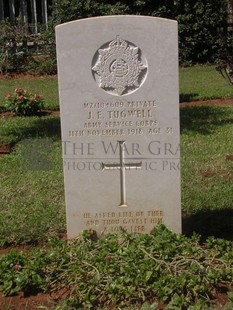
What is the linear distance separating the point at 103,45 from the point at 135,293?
5.71 ft

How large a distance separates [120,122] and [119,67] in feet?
1.30

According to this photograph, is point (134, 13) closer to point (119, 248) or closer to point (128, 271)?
point (119, 248)

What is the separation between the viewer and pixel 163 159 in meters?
4.70

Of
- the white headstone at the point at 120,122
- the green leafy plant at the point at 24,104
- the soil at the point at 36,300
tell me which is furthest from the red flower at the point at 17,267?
the green leafy plant at the point at 24,104

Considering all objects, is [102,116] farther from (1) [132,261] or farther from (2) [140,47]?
(1) [132,261]

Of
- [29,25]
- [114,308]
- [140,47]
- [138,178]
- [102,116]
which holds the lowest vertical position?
[114,308]

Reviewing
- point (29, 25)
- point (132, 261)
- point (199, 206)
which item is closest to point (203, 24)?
point (29, 25)

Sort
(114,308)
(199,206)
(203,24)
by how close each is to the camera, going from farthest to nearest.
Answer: (203,24)
(199,206)
(114,308)

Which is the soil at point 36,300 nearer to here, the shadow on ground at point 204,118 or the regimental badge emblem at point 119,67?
the regimental badge emblem at point 119,67

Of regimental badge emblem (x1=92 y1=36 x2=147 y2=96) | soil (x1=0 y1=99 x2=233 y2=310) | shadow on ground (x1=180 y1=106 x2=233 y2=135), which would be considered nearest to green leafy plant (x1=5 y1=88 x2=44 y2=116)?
shadow on ground (x1=180 y1=106 x2=233 y2=135)

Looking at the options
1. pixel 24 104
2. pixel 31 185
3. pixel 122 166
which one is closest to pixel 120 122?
pixel 122 166

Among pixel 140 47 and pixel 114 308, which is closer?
pixel 114 308

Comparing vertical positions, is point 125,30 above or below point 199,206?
above

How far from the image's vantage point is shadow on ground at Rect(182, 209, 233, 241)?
205 inches
